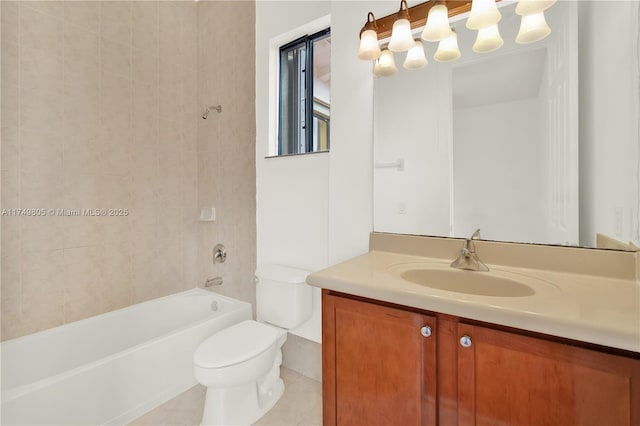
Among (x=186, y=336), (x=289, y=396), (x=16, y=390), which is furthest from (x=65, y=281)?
(x=289, y=396)

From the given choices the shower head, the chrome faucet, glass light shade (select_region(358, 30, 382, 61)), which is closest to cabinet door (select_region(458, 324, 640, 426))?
the chrome faucet

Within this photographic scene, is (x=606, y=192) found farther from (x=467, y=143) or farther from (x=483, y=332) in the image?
(x=483, y=332)

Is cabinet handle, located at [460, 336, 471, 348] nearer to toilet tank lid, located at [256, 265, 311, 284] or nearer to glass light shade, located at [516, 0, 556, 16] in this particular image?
toilet tank lid, located at [256, 265, 311, 284]

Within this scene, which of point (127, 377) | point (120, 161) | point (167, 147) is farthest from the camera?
point (167, 147)

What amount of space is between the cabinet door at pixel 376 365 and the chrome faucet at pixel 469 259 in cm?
39

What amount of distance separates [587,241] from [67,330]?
2631 millimetres

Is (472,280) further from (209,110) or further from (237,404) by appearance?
(209,110)

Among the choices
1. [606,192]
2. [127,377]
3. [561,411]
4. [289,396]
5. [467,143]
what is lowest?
[289,396]

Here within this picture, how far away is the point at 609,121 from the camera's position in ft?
3.03

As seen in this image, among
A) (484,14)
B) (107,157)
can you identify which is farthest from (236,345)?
(484,14)

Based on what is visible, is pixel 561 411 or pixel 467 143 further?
pixel 467 143

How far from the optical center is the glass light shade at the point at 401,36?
1217mm

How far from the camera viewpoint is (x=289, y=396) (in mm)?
1622

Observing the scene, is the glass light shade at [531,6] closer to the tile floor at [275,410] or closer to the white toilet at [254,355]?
the white toilet at [254,355]
